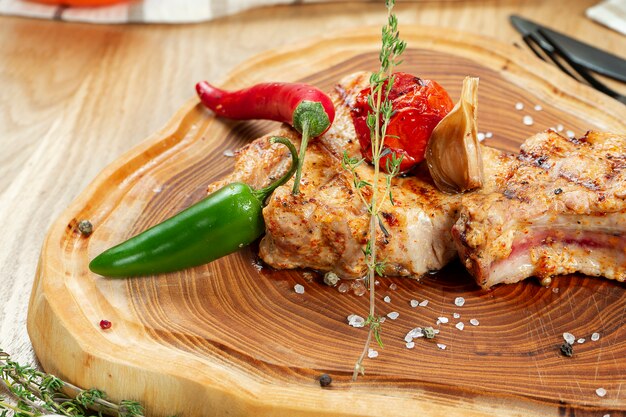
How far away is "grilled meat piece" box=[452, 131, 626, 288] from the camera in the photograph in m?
3.63

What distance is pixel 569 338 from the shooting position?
3.60m

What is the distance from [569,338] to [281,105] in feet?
6.37

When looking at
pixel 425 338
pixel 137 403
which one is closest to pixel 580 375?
pixel 425 338

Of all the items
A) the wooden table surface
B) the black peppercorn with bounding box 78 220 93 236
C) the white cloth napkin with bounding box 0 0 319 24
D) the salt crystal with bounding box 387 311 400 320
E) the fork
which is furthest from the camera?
the white cloth napkin with bounding box 0 0 319 24

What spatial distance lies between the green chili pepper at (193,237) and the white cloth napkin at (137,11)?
3.13 meters

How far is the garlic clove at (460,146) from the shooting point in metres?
3.75

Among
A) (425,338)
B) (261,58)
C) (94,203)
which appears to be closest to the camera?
(425,338)

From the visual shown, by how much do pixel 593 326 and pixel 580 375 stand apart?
33 cm

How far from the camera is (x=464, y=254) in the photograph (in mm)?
3719

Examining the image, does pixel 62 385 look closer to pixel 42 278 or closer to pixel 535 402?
pixel 42 278

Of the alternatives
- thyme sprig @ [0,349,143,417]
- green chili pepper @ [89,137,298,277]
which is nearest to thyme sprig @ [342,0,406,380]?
green chili pepper @ [89,137,298,277]

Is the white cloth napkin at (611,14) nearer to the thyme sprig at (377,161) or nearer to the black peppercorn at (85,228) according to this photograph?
the thyme sprig at (377,161)

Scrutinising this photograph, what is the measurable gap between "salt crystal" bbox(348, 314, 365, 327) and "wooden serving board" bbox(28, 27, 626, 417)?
0.11 ft

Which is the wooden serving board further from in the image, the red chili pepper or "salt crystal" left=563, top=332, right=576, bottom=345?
the red chili pepper
